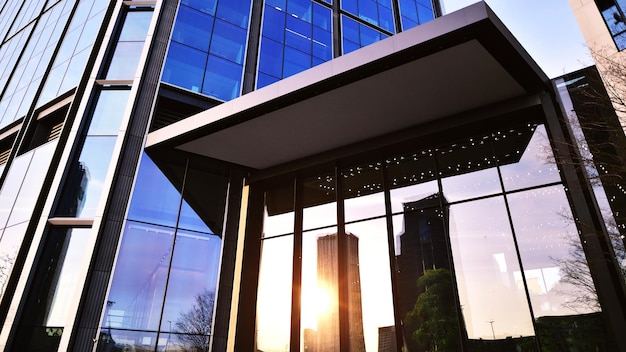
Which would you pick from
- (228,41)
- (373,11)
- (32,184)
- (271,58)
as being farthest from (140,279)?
(373,11)

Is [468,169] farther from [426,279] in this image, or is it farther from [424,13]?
[424,13]

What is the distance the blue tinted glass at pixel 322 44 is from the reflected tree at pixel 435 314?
13.6 metres

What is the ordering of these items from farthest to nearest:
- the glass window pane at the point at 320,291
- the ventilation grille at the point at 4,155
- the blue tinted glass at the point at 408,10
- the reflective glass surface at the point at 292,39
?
1. the blue tinted glass at the point at 408,10
2. the ventilation grille at the point at 4,155
3. the reflective glass surface at the point at 292,39
4. the glass window pane at the point at 320,291

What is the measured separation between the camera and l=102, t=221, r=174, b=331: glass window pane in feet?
38.2

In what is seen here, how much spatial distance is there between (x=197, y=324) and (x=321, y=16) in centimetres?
1767

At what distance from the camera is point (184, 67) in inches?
607

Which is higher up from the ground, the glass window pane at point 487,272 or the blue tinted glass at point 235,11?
the blue tinted glass at point 235,11

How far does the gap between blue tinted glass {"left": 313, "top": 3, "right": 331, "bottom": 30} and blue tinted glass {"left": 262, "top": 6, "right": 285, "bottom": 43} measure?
2.38 metres

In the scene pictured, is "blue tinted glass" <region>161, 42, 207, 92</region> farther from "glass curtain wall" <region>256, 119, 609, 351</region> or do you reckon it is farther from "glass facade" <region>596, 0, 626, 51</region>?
"glass facade" <region>596, 0, 626, 51</region>

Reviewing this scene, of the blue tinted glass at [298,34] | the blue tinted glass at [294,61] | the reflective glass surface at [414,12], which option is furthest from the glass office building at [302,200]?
the reflective glass surface at [414,12]

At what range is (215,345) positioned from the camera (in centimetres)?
1302

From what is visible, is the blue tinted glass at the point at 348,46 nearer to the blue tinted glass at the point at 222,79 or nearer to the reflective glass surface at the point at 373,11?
the reflective glass surface at the point at 373,11

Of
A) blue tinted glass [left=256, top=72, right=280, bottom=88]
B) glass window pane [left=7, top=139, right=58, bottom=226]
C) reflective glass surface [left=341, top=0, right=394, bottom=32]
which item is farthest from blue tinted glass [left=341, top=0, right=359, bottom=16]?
glass window pane [left=7, top=139, right=58, bottom=226]

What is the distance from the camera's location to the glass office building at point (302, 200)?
371 inches
